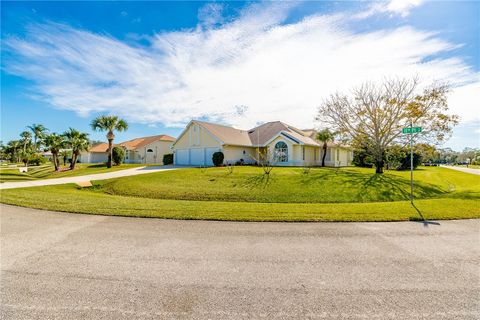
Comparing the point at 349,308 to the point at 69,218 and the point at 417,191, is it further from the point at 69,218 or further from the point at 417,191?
the point at 417,191

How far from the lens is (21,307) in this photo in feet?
10.6

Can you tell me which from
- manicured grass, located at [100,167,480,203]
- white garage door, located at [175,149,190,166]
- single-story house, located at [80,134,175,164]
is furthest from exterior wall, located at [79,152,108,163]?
manicured grass, located at [100,167,480,203]

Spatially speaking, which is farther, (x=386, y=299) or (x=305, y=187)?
(x=305, y=187)

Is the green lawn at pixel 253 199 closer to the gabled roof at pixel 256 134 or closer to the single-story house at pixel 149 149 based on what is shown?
the gabled roof at pixel 256 134

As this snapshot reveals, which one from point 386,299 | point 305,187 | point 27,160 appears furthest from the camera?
point 27,160

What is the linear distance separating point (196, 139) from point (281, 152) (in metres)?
11.2

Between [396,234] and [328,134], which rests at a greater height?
[328,134]

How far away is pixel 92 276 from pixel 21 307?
0.95 metres

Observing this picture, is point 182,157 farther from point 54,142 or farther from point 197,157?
point 54,142

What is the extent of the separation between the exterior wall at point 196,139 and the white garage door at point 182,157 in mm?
563

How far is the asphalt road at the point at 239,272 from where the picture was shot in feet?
10.5

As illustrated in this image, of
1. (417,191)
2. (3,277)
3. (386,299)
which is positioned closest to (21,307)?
(3,277)

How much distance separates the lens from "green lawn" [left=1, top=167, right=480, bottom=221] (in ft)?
28.0

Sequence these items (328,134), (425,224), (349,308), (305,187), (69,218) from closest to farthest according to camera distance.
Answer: (349,308), (425,224), (69,218), (305,187), (328,134)
